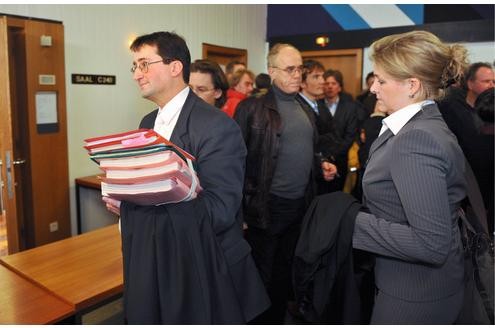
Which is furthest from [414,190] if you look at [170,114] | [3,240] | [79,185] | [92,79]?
[3,240]

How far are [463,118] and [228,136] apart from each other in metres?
2.03

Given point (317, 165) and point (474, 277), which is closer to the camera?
point (474, 277)

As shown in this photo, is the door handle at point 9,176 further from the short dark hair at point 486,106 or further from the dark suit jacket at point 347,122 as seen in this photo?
the short dark hair at point 486,106

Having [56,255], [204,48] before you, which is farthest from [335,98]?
[56,255]

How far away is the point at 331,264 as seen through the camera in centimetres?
143

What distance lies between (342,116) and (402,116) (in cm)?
318

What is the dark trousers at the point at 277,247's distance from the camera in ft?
8.38

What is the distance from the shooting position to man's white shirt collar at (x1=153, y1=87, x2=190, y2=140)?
1.48 meters

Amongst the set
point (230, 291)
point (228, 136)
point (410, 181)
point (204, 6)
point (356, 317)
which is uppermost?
point (204, 6)

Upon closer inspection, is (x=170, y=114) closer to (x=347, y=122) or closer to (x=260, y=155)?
(x=260, y=155)

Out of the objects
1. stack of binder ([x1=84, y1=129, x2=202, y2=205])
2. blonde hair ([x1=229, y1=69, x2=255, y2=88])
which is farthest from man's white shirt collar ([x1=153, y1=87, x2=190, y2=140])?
blonde hair ([x1=229, y1=69, x2=255, y2=88])

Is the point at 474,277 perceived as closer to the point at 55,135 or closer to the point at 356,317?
the point at 356,317

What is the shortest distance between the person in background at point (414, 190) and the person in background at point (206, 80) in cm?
139

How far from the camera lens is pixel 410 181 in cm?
117
